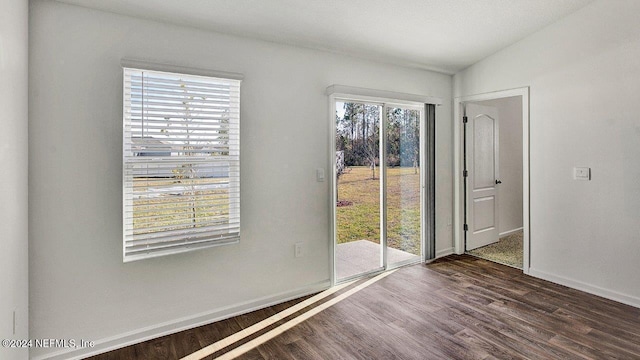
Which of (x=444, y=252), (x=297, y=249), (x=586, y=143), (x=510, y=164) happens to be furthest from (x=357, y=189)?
(x=510, y=164)

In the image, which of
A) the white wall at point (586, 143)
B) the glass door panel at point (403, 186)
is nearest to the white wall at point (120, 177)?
the glass door panel at point (403, 186)

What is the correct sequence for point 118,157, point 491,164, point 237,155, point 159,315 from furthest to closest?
1. point 491,164
2. point 237,155
3. point 159,315
4. point 118,157

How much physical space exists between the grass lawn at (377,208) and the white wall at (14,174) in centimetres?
250

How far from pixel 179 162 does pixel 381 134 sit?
223cm

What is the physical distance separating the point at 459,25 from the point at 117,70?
2.98 metres

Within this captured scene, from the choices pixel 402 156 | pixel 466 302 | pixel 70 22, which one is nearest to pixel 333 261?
pixel 466 302

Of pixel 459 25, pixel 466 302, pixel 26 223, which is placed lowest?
pixel 466 302

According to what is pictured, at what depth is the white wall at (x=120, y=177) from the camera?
2.15 meters

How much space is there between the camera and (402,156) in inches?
158

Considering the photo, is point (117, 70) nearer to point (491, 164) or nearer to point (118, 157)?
point (118, 157)

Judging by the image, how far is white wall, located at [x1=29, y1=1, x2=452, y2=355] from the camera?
2.15m

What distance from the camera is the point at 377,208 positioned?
12.5 ft

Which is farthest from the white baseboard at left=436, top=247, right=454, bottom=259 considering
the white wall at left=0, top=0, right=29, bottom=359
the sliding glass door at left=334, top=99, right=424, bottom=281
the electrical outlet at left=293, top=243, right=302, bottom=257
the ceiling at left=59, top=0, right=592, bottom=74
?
the white wall at left=0, top=0, right=29, bottom=359

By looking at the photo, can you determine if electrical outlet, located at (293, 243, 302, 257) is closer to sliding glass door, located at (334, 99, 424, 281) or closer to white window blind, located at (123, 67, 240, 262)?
sliding glass door, located at (334, 99, 424, 281)
